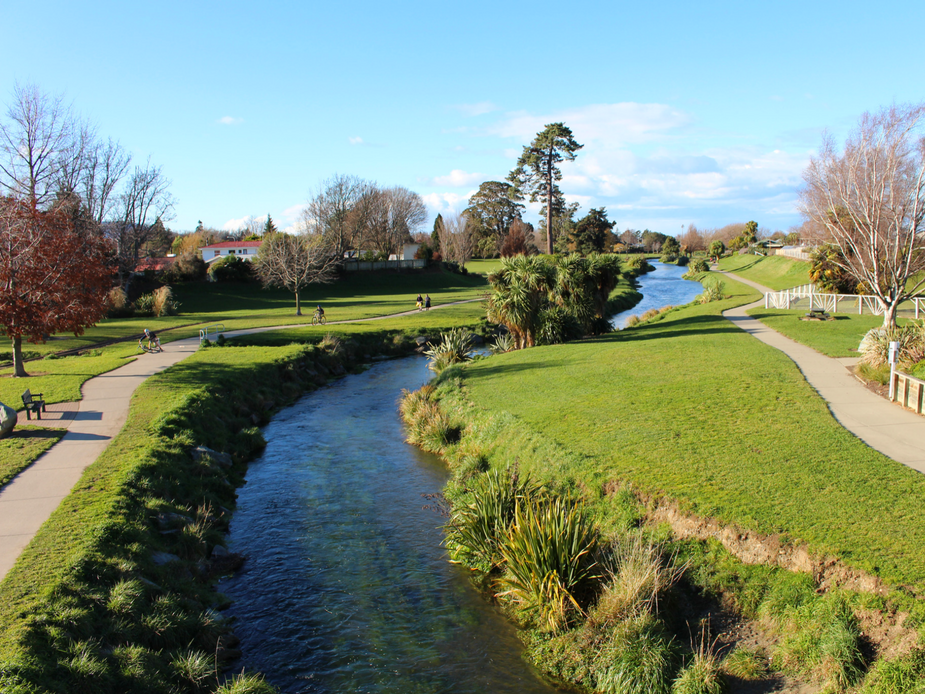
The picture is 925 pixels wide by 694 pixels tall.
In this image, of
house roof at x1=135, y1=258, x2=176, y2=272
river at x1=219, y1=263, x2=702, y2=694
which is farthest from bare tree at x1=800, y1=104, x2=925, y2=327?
house roof at x1=135, y1=258, x2=176, y2=272

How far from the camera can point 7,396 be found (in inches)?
649

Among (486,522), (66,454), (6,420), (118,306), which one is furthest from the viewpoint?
(118,306)

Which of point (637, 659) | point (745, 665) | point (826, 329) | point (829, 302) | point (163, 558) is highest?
point (829, 302)

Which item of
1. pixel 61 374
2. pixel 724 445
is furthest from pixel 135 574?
pixel 61 374

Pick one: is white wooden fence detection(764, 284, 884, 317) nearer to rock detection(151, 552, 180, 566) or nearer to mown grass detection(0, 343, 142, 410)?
rock detection(151, 552, 180, 566)

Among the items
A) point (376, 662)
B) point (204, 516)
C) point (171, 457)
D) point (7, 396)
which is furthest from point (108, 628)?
point (7, 396)

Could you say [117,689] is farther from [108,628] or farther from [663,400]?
[663,400]

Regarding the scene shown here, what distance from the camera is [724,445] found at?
10.5 meters

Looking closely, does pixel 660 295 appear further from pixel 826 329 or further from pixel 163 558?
pixel 163 558

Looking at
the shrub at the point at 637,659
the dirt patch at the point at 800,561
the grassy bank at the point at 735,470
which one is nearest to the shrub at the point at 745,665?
the grassy bank at the point at 735,470

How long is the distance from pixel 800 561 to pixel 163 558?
330 inches

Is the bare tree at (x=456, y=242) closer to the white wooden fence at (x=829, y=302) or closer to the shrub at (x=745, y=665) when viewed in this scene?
the white wooden fence at (x=829, y=302)

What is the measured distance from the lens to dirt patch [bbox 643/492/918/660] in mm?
5969

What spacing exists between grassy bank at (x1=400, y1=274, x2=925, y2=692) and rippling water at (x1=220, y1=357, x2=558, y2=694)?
3.30 feet
